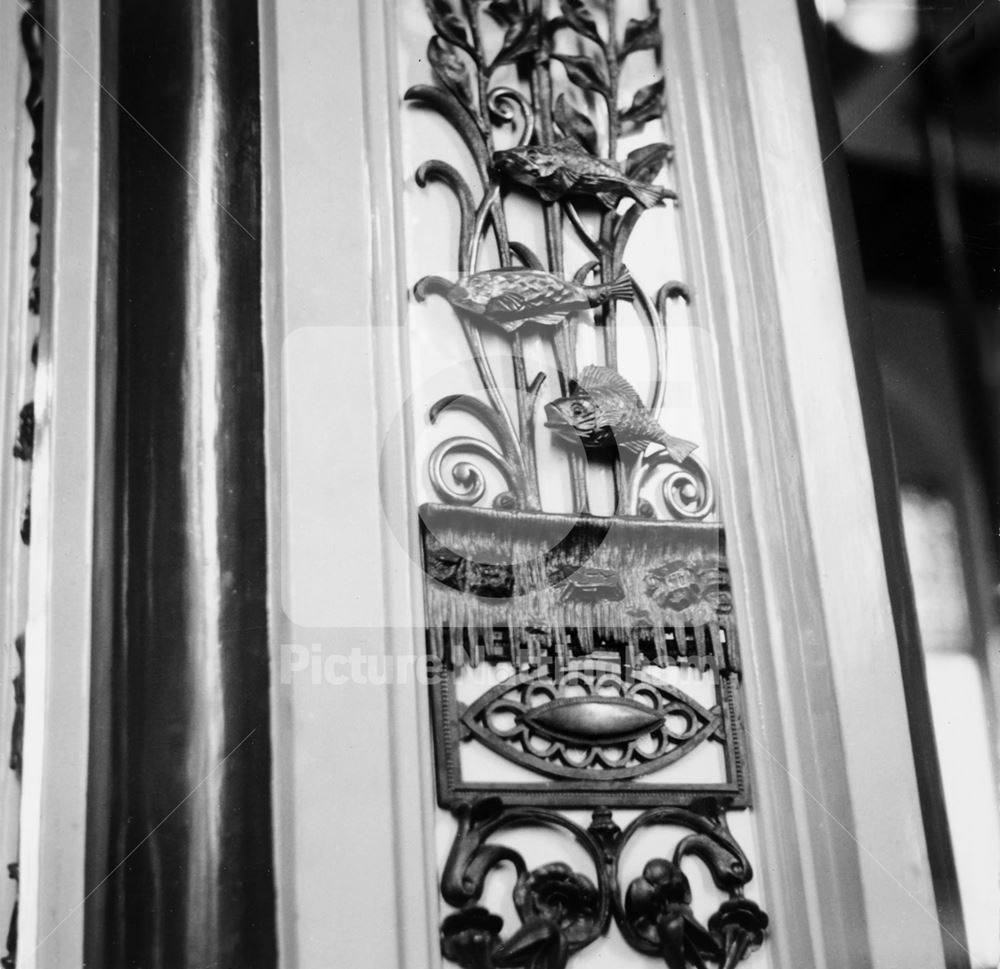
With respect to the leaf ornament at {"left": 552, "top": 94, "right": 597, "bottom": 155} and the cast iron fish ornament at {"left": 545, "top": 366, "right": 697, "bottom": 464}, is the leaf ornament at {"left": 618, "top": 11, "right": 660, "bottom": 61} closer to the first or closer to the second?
the leaf ornament at {"left": 552, "top": 94, "right": 597, "bottom": 155}

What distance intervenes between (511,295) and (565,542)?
0.60 feet

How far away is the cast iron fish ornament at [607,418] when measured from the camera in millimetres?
1088

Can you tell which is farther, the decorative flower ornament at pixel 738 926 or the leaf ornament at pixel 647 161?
the leaf ornament at pixel 647 161

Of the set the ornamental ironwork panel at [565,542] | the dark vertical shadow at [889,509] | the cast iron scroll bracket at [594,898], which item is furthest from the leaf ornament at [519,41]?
the cast iron scroll bracket at [594,898]

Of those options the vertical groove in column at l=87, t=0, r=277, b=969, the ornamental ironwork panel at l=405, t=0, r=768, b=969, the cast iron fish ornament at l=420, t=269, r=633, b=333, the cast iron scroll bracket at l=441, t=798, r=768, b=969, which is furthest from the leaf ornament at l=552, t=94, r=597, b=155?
the cast iron scroll bracket at l=441, t=798, r=768, b=969

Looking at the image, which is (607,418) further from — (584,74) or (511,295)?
(584,74)

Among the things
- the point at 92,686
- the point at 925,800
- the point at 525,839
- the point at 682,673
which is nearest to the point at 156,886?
the point at 92,686

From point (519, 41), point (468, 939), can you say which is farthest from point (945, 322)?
point (468, 939)

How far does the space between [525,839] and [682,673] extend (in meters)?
0.16

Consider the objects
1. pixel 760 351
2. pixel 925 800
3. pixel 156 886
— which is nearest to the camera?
pixel 156 886

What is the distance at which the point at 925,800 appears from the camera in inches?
41.1

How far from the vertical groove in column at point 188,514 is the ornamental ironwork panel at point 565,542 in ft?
0.41

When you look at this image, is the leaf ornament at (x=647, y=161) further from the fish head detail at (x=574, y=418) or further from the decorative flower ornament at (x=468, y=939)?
the decorative flower ornament at (x=468, y=939)

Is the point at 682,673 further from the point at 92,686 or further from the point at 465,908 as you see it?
the point at 92,686
